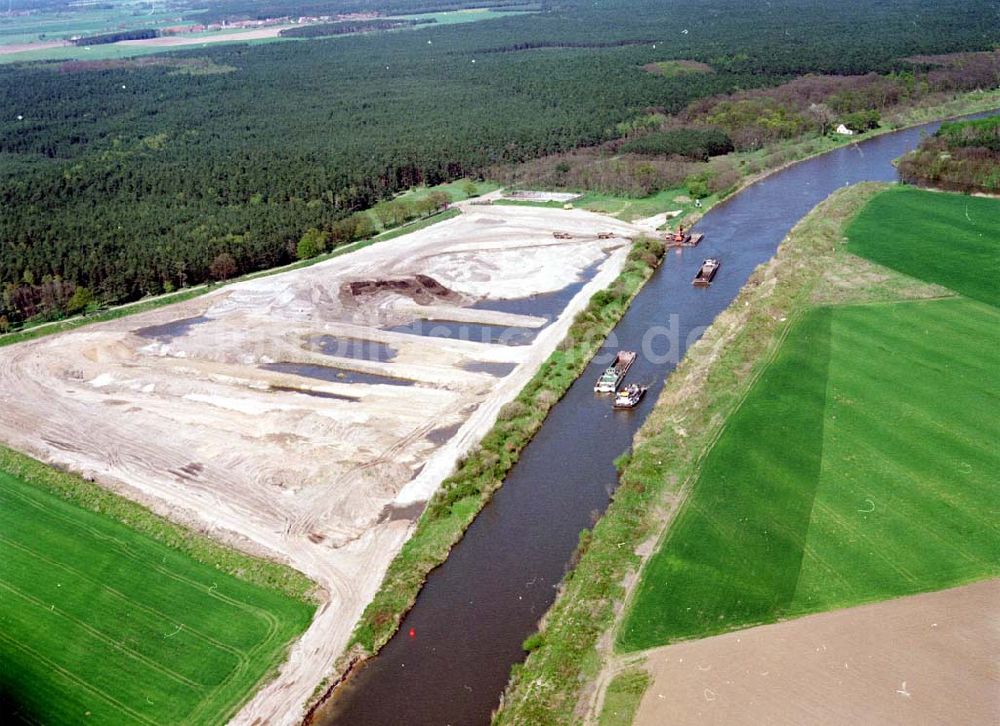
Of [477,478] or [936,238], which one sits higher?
[936,238]

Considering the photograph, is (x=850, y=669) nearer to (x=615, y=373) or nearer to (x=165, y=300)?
(x=615, y=373)

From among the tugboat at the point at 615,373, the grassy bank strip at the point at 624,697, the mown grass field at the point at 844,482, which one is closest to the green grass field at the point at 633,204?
the tugboat at the point at 615,373

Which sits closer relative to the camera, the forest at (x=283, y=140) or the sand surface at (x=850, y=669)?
the sand surface at (x=850, y=669)

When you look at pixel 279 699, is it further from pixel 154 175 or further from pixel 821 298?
pixel 154 175

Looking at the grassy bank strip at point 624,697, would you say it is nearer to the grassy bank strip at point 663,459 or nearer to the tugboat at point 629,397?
the grassy bank strip at point 663,459

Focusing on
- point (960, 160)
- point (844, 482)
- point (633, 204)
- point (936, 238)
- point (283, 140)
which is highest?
point (960, 160)

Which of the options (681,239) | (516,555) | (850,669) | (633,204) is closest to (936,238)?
(681,239)

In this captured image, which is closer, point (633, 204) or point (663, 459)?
point (663, 459)
